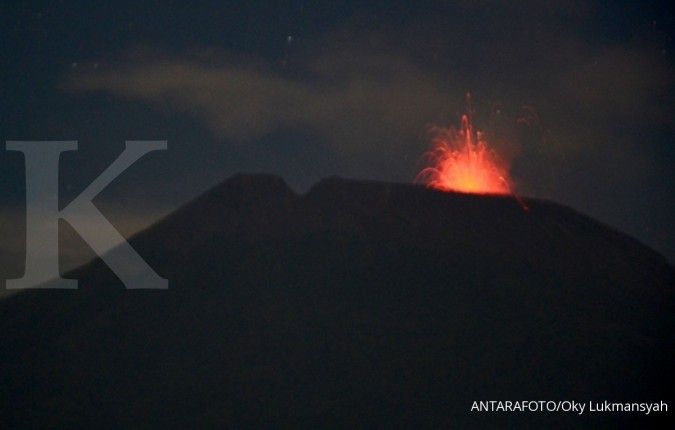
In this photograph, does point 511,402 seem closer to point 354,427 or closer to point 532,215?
point 354,427

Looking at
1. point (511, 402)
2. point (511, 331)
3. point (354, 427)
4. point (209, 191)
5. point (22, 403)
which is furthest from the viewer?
point (209, 191)

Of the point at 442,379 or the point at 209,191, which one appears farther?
the point at 209,191

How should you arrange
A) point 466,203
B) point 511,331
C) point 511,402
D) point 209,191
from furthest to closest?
point 209,191 < point 466,203 < point 511,331 < point 511,402

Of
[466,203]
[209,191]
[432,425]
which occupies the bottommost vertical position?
[432,425]

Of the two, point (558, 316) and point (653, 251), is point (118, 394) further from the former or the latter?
point (653, 251)

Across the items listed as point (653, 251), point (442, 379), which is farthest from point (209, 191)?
point (653, 251)

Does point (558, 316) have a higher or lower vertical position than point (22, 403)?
higher
